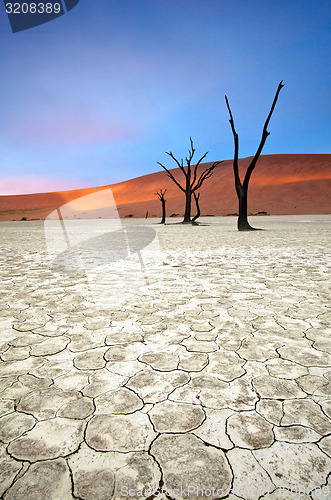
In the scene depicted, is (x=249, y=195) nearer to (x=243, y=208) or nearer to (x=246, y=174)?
(x=246, y=174)

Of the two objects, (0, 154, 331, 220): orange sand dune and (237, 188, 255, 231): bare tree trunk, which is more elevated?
(0, 154, 331, 220): orange sand dune

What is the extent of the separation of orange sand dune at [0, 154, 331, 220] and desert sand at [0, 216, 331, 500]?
38.0m

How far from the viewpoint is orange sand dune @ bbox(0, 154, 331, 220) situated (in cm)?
4228

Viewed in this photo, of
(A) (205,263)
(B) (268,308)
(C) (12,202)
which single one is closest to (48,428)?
(B) (268,308)

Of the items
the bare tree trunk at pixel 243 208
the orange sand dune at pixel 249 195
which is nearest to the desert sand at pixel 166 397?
the bare tree trunk at pixel 243 208

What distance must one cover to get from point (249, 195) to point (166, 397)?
50967 mm

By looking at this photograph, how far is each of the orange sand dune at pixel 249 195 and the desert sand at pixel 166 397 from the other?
37969 millimetres

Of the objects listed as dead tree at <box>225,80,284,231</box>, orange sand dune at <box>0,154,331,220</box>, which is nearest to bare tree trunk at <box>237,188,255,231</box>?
dead tree at <box>225,80,284,231</box>

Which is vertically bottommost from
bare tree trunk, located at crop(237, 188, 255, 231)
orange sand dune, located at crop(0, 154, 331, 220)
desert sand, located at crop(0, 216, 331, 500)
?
Result: desert sand, located at crop(0, 216, 331, 500)

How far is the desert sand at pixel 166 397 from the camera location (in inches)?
43.0

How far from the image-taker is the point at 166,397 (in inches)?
61.1

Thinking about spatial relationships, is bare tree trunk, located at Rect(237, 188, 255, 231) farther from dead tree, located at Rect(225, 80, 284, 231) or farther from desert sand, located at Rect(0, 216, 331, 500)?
desert sand, located at Rect(0, 216, 331, 500)

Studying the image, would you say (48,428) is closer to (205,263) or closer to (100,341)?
(100,341)

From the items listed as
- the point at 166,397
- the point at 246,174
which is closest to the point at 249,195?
the point at 246,174
